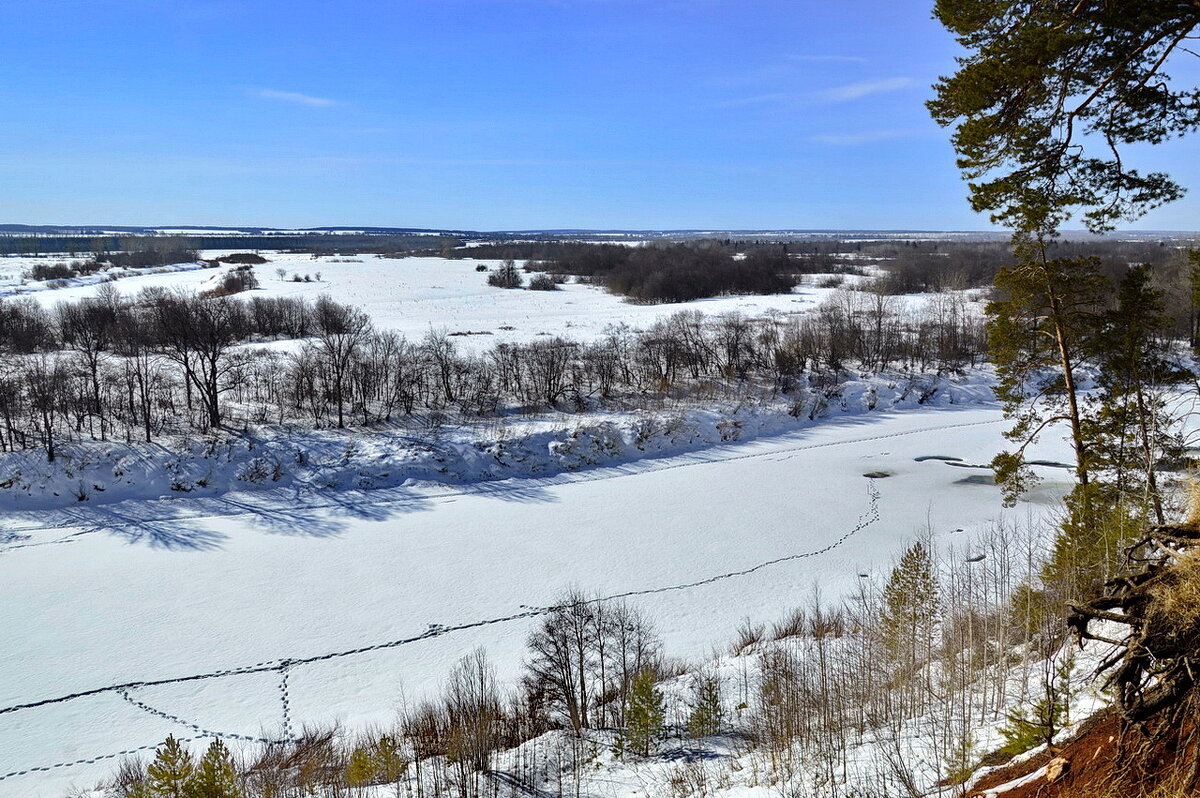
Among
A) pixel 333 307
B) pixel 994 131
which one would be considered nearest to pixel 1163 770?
pixel 994 131

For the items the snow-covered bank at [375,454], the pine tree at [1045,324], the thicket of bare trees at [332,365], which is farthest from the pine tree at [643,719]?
the thicket of bare trees at [332,365]

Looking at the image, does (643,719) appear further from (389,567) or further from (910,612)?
(389,567)

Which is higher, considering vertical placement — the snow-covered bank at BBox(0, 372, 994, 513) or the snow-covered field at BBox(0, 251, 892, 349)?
the snow-covered field at BBox(0, 251, 892, 349)

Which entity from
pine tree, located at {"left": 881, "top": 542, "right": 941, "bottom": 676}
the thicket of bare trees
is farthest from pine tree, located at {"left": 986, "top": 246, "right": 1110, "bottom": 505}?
the thicket of bare trees

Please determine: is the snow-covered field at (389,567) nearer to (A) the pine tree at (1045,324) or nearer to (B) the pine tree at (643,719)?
(B) the pine tree at (643,719)

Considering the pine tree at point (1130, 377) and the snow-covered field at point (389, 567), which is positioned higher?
the pine tree at point (1130, 377)

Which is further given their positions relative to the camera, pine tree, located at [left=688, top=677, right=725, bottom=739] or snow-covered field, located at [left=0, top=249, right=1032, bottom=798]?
snow-covered field, located at [left=0, top=249, right=1032, bottom=798]

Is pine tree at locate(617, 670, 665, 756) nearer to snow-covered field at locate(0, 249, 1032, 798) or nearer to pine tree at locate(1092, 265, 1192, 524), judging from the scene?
snow-covered field at locate(0, 249, 1032, 798)
